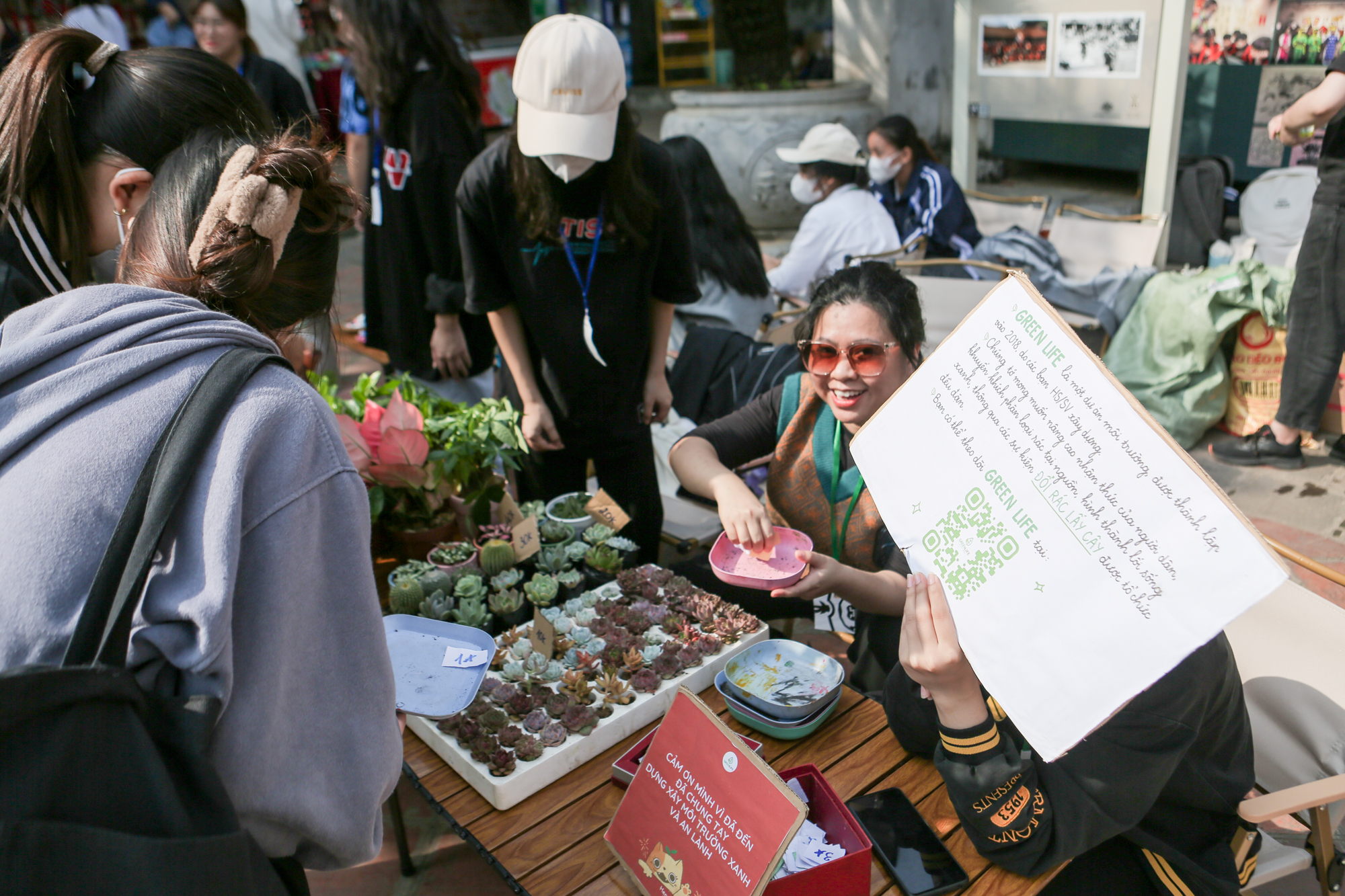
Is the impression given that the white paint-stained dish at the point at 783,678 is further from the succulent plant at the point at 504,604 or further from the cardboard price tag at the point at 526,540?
the cardboard price tag at the point at 526,540

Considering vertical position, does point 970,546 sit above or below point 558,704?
above

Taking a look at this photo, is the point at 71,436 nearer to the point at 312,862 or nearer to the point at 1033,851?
the point at 312,862

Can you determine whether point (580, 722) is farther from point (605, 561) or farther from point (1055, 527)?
point (1055, 527)

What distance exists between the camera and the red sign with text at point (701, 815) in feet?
3.58

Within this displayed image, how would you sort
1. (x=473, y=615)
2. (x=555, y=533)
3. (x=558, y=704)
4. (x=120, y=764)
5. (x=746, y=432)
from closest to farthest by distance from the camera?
(x=120, y=764) < (x=558, y=704) < (x=473, y=615) < (x=555, y=533) < (x=746, y=432)

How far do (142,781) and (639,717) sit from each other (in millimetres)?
909

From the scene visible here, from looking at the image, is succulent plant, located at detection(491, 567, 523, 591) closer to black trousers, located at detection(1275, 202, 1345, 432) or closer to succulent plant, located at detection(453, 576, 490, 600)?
succulent plant, located at detection(453, 576, 490, 600)

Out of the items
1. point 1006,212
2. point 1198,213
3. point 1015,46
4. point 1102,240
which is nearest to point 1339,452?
point 1102,240

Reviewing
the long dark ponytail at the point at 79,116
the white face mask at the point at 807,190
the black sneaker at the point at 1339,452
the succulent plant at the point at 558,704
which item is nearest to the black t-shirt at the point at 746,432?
the succulent plant at the point at 558,704

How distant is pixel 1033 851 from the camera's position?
47.1 inches

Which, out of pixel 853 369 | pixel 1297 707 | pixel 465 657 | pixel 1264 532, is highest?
pixel 853 369

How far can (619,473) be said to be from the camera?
8.46 ft

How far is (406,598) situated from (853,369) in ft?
3.39

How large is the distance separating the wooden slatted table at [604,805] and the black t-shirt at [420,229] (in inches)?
72.9
